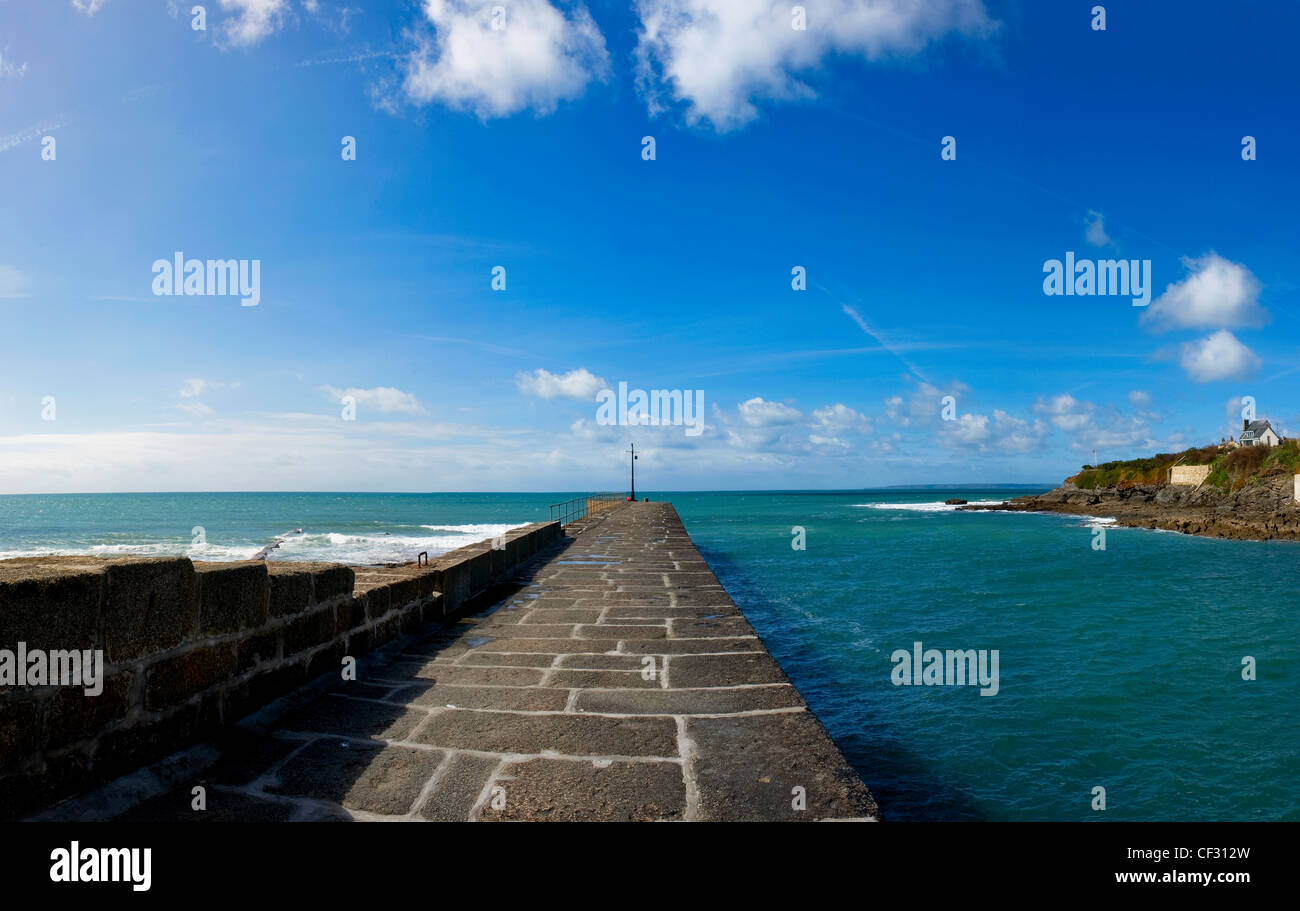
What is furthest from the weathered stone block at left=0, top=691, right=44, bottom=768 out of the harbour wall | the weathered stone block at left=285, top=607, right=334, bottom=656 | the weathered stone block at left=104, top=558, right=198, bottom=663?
the weathered stone block at left=285, top=607, right=334, bottom=656

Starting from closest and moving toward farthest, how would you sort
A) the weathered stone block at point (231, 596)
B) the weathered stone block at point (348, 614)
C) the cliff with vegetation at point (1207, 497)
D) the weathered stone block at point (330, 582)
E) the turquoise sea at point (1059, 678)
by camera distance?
the weathered stone block at point (231, 596), the weathered stone block at point (330, 582), the weathered stone block at point (348, 614), the turquoise sea at point (1059, 678), the cliff with vegetation at point (1207, 497)

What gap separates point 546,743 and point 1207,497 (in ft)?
198

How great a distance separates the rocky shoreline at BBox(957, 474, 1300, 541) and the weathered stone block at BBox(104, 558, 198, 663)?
38.6 m

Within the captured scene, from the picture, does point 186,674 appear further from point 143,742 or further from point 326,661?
point 326,661

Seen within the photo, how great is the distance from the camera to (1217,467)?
50625 mm

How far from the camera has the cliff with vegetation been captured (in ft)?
109

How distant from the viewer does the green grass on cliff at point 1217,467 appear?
43844 millimetres

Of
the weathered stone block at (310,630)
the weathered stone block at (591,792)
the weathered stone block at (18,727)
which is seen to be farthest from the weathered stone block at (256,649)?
the weathered stone block at (591,792)


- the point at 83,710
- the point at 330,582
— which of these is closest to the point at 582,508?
the point at 330,582

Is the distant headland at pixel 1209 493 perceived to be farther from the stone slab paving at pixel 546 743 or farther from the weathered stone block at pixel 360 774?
the weathered stone block at pixel 360 774

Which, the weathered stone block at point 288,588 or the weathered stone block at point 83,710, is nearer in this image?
the weathered stone block at point 83,710

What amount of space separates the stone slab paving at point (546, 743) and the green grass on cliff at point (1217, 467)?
53775 millimetres
